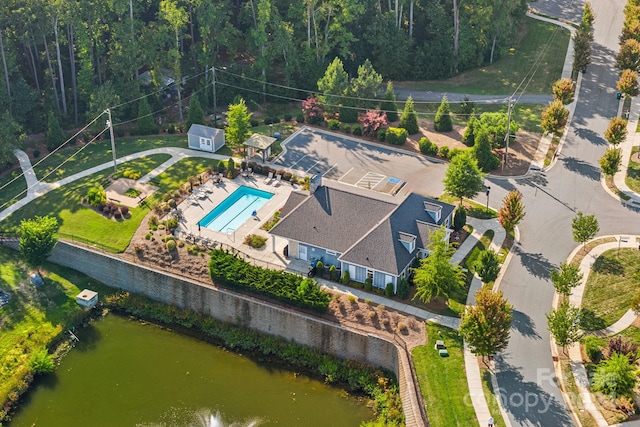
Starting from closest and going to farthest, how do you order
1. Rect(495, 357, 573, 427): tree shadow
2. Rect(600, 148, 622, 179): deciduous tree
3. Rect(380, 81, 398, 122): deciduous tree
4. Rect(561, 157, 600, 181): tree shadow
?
Rect(495, 357, 573, 427): tree shadow < Rect(600, 148, 622, 179): deciduous tree < Rect(561, 157, 600, 181): tree shadow < Rect(380, 81, 398, 122): deciduous tree

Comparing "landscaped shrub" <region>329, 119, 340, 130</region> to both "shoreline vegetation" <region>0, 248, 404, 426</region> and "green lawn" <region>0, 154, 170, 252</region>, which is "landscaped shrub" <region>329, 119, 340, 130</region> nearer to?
"green lawn" <region>0, 154, 170, 252</region>

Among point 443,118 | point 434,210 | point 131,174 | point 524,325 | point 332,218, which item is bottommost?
point 524,325

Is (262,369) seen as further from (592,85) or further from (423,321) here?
(592,85)

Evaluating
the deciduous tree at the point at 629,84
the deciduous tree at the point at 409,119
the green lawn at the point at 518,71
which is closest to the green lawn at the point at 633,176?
the deciduous tree at the point at 629,84

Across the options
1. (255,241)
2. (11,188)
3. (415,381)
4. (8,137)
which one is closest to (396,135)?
(255,241)

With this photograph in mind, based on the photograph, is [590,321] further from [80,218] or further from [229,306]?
[80,218]

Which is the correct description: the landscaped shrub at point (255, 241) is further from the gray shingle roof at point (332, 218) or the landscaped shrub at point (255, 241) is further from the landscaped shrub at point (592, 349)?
the landscaped shrub at point (592, 349)

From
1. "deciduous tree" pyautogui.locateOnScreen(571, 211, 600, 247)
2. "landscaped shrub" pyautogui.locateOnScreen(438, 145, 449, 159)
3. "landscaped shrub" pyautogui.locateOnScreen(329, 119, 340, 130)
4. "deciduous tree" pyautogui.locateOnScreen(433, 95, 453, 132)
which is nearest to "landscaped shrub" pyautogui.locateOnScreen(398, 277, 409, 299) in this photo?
"deciduous tree" pyautogui.locateOnScreen(571, 211, 600, 247)
